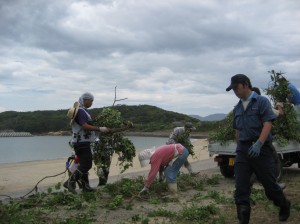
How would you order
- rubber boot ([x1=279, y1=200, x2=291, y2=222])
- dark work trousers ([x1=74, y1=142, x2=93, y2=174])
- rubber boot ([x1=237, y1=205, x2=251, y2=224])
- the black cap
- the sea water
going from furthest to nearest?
the sea water, dark work trousers ([x1=74, y1=142, x2=93, y2=174]), rubber boot ([x1=279, y1=200, x2=291, y2=222]), the black cap, rubber boot ([x1=237, y1=205, x2=251, y2=224])

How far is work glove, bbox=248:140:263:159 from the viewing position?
5.18 meters

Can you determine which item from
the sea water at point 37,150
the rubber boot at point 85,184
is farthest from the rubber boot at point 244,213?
the sea water at point 37,150

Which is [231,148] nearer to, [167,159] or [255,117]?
[167,159]

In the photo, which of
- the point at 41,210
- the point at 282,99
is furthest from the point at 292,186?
the point at 41,210

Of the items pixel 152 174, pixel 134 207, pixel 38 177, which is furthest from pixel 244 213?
pixel 38 177

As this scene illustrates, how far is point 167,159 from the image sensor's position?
334 inches

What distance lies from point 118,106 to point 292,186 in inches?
170

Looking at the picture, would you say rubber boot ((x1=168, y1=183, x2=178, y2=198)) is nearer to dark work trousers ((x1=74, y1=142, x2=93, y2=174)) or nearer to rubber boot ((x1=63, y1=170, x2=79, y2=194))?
dark work trousers ((x1=74, y1=142, x2=93, y2=174))

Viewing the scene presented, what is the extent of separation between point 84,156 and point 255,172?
3.78 m

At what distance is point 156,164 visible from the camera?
8.25m

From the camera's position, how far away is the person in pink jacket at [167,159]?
8.30m

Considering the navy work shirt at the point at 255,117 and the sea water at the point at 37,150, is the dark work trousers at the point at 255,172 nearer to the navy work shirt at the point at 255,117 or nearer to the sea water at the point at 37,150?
the navy work shirt at the point at 255,117

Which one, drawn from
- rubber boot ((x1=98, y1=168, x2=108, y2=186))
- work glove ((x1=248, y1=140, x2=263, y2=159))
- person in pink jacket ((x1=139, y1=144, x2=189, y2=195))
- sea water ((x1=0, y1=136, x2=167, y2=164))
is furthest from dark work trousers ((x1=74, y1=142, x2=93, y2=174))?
sea water ((x1=0, y1=136, x2=167, y2=164))

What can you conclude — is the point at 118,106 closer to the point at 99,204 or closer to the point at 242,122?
the point at 99,204
